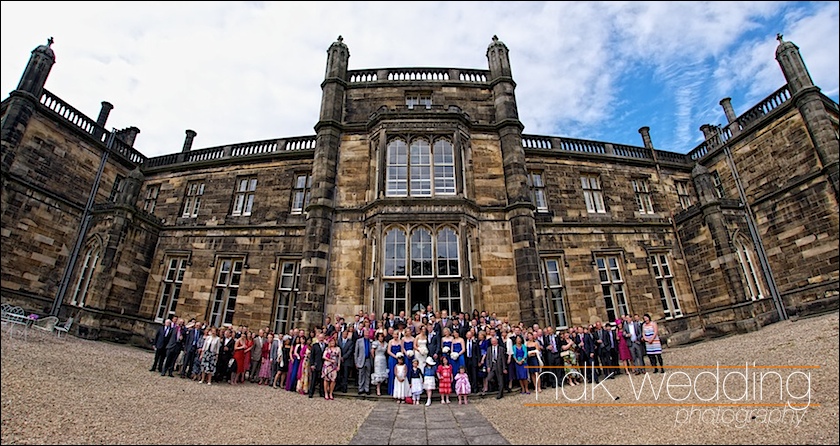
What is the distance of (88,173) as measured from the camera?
668 inches

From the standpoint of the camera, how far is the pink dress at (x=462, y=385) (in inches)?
311

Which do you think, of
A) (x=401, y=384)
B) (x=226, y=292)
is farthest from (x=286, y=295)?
(x=401, y=384)

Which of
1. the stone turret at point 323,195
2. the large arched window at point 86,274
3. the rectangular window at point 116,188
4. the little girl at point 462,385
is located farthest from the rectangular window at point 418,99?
the rectangular window at point 116,188

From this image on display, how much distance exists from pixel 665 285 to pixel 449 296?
11.1m

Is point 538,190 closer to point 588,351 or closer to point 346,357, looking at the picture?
point 588,351

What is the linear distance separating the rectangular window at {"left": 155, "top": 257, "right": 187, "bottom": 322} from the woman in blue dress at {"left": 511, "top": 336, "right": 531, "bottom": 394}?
610 inches

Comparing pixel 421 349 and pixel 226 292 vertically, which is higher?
pixel 226 292

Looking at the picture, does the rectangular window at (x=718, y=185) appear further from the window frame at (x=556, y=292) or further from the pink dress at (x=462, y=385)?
the pink dress at (x=462, y=385)

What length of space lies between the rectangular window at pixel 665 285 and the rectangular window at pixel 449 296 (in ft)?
33.9

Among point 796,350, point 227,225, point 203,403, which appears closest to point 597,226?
point 796,350

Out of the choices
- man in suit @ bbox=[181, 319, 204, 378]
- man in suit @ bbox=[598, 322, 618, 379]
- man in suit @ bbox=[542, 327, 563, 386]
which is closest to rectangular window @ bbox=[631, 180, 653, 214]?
man in suit @ bbox=[598, 322, 618, 379]

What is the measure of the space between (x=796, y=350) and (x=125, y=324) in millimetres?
22700

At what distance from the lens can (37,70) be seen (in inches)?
605

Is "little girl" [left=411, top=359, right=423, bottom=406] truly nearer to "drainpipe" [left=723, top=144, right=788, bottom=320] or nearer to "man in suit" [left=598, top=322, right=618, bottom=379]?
"man in suit" [left=598, top=322, right=618, bottom=379]
